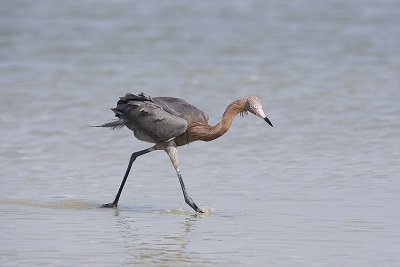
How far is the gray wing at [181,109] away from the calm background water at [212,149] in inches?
29.2

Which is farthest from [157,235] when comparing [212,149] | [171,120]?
[212,149]

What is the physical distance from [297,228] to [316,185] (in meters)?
1.83

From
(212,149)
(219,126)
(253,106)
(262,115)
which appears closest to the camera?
(262,115)

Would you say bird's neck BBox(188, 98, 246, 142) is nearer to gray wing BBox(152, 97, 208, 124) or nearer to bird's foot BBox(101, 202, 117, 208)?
gray wing BBox(152, 97, 208, 124)

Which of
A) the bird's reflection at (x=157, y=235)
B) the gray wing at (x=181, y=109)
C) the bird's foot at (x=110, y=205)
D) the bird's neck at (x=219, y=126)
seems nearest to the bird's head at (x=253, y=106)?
the bird's neck at (x=219, y=126)

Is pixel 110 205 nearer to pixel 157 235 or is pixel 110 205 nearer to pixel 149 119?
pixel 149 119

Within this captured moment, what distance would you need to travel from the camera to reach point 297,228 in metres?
8.41

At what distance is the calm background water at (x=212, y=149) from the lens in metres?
7.96

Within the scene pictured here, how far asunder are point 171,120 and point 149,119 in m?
0.22

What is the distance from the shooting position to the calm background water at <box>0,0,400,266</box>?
7961 mm

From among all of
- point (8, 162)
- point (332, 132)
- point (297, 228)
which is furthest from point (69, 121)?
point (297, 228)

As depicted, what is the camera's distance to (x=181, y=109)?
9930mm

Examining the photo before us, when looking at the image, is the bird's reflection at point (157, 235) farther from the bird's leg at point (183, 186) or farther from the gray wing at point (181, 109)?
the gray wing at point (181, 109)

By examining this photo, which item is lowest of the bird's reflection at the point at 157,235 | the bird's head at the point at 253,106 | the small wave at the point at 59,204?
the bird's reflection at the point at 157,235
